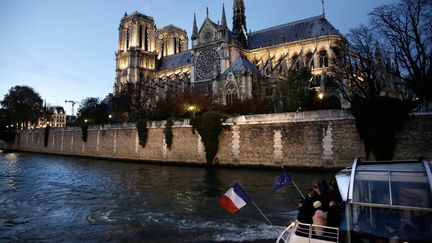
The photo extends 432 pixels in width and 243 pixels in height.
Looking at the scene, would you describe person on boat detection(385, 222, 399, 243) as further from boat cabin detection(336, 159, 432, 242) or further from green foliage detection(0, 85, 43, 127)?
green foliage detection(0, 85, 43, 127)

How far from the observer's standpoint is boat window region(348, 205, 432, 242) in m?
3.79

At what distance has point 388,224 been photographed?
3.96 m

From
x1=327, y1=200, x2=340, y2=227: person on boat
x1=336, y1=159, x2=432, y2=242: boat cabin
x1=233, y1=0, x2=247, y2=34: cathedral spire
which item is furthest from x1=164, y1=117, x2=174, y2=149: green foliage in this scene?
x1=233, y1=0, x2=247, y2=34: cathedral spire

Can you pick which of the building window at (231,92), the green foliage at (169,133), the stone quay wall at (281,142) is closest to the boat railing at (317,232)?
the stone quay wall at (281,142)

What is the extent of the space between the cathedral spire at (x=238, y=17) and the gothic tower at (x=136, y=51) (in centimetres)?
2330

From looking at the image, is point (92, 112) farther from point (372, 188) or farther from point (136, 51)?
point (372, 188)

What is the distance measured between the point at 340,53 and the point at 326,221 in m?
23.4

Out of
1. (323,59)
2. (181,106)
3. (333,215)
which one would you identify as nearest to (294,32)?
(323,59)

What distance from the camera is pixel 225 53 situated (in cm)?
4962

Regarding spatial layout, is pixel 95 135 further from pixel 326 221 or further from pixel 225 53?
pixel 326 221

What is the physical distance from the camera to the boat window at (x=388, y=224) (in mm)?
3789

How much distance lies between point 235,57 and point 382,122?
3465cm

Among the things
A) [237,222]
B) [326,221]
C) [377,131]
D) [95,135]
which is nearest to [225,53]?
[95,135]

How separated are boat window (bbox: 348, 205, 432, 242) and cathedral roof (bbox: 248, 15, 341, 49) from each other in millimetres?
47446
